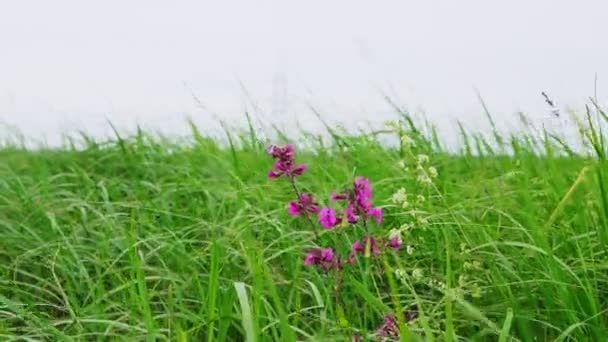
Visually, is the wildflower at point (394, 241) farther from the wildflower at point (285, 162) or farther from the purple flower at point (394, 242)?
the wildflower at point (285, 162)

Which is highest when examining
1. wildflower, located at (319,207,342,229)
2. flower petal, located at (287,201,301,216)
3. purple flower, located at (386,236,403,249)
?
flower petal, located at (287,201,301,216)

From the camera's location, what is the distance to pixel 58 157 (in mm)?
6293

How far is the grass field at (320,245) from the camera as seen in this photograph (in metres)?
2.35

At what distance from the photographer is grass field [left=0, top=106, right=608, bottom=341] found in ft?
7.70

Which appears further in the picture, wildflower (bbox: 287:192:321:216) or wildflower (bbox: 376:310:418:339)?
wildflower (bbox: 287:192:321:216)

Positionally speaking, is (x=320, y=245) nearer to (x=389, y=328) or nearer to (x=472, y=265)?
(x=472, y=265)

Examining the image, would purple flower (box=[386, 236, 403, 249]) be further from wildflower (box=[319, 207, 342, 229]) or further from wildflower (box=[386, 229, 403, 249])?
wildflower (box=[319, 207, 342, 229])

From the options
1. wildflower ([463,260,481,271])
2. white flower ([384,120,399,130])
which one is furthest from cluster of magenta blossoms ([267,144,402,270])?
white flower ([384,120,399,130])

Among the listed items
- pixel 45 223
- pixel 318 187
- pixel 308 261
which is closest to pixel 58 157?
pixel 45 223

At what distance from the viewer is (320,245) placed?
2986 mm

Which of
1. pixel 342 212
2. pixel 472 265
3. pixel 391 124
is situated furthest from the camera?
pixel 391 124

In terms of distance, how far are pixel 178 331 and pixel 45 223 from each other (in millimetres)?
2365

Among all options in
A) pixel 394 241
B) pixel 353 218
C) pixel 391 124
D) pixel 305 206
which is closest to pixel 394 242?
pixel 394 241

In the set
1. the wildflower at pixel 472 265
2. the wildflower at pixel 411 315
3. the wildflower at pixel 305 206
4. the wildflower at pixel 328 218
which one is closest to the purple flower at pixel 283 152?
the wildflower at pixel 305 206
